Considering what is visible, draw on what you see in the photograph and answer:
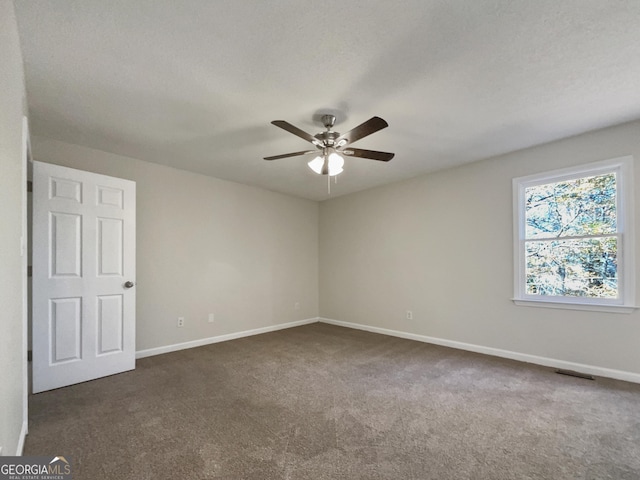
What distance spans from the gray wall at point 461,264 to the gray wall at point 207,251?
0.89 m

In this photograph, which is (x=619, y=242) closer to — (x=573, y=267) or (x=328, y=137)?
(x=573, y=267)

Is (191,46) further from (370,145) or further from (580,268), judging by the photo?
(580,268)

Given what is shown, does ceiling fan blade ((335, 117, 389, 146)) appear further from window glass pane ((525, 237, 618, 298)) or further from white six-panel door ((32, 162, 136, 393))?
window glass pane ((525, 237, 618, 298))

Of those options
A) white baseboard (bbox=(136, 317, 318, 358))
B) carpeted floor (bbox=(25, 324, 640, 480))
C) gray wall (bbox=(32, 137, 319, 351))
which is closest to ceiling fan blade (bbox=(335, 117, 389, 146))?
carpeted floor (bbox=(25, 324, 640, 480))

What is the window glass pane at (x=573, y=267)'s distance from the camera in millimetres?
3086

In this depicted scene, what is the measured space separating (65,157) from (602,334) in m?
5.84

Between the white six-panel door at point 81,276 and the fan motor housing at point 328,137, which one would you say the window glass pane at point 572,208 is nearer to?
the fan motor housing at point 328,137

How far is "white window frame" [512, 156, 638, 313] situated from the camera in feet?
9.60

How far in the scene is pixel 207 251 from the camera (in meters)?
4.43

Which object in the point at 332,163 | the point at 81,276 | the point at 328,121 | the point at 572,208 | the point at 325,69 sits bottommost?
the point at 81,276

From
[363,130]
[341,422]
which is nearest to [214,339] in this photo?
[341,422]

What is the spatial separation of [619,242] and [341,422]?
10.4ft

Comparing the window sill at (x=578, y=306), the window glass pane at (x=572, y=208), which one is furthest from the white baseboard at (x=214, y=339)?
the window glass pane at (x=572, y=208)

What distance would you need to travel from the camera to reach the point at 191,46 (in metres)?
1.85
